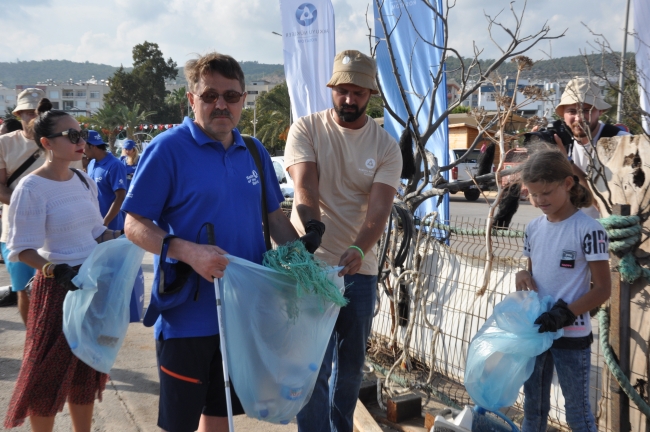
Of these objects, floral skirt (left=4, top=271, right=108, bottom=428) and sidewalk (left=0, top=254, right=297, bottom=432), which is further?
sidewalk (left=0, top=254, right=297, bottom=432)

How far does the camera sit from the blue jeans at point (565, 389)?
8.71 feet

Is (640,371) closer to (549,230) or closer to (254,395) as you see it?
(549,230)

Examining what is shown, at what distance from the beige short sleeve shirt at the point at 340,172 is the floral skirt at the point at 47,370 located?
139 cm

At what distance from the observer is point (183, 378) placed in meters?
2.15

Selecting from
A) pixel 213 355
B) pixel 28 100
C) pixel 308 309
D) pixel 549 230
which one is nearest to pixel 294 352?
pixel 308 309

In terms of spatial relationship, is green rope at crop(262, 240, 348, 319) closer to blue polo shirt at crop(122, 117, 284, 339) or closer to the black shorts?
blue polo shirt at crop(122, 117, 284, 339)

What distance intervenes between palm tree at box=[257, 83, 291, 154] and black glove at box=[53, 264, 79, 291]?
1482 inches

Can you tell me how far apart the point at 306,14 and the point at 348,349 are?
5891mm

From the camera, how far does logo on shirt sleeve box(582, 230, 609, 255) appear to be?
260 centimetres

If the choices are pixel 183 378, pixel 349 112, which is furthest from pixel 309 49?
pixel 183 378

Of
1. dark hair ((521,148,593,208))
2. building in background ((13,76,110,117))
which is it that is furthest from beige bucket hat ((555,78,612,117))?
building in background ((13,76,110,117))

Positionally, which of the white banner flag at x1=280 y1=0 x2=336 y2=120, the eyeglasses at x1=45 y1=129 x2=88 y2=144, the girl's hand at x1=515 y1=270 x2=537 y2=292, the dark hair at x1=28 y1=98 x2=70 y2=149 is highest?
the white banner flag at x1=280 y1=0 x2=336 y2=120

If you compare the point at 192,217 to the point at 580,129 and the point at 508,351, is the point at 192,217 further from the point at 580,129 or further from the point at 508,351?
the point at 580,129

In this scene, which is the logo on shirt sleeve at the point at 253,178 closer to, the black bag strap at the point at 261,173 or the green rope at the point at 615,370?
the black bag strap at the point at 261,173
